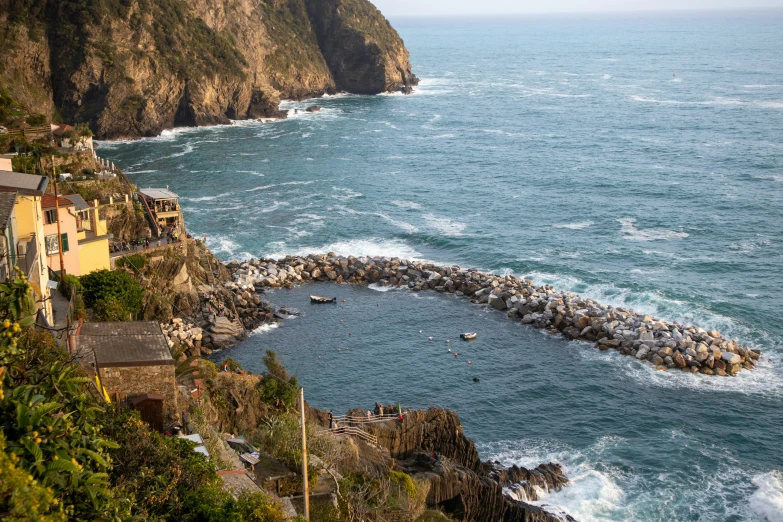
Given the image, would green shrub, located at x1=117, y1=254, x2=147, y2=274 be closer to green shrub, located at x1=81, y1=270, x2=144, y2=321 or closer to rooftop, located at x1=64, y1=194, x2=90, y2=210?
rooftop, located at x1=64, y1=194, x2=90, y2=210

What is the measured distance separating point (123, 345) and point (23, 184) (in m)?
6.20

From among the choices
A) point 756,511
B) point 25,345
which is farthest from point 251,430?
point 756,511

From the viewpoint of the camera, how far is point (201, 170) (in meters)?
102

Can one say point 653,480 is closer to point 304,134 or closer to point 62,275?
point 62,275

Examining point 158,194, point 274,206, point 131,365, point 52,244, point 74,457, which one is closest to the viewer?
point 74,457

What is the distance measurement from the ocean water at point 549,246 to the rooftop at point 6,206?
24.3m

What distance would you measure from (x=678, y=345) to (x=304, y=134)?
86.1 meters

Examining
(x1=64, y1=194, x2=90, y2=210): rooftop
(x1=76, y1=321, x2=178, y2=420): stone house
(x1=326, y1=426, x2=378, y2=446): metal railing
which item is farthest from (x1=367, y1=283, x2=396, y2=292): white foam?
(x1=76, y1=321, x2=178, y2=420): stone house

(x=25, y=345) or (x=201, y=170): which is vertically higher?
(x=25, y=345)

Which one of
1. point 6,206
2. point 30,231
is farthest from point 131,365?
point 30,231

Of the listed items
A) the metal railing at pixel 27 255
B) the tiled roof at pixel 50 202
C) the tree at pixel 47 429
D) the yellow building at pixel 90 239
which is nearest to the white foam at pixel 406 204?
the yellow building at pixel 90 239

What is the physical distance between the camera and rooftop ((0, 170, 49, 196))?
26.2 meters

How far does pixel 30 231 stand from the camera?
3106 centimetres

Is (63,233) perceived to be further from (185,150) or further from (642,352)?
(185,150)
